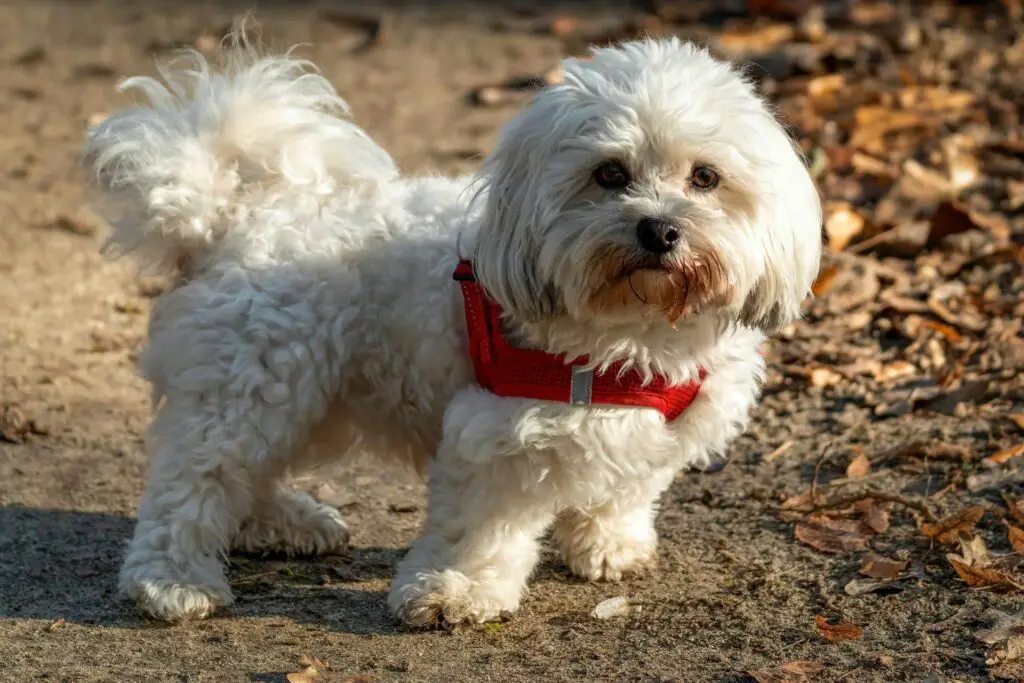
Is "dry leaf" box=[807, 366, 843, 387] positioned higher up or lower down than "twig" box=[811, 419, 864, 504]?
higher up

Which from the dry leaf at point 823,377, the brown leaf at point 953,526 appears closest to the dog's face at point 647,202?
the brown leaf at point 953,526

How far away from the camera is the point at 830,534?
171 inches

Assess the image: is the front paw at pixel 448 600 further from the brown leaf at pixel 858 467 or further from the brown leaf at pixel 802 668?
the brown leaf at pixel 858 467

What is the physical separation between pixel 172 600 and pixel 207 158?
1285 mm

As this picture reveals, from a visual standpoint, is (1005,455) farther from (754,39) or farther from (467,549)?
(754,39)

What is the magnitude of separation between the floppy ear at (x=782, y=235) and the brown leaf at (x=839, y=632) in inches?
32.3

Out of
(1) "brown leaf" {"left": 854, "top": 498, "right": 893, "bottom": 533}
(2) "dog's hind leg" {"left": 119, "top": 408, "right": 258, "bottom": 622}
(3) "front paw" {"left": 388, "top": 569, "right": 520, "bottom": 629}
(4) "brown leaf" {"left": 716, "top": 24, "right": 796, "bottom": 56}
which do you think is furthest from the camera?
(4) "brown leaf" {"left": 716, "top": 24, "right": 796, "bottom": 56}

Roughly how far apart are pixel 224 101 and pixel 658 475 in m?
1.69

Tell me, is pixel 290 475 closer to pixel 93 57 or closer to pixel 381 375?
pixel 381 375

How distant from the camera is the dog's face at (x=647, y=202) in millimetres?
3332

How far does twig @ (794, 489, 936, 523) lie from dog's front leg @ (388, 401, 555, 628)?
42.0 inches

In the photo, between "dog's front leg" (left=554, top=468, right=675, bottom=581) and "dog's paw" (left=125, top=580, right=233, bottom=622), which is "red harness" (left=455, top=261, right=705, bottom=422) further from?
"dog's paw" (left=125, top=580, right=233, bottom=622)

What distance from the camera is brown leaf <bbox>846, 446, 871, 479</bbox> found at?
4.75 metres

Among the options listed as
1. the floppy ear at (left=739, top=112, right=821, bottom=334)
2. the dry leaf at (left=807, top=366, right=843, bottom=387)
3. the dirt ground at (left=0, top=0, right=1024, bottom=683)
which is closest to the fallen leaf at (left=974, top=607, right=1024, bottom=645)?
the dirt ground at (left=0, top=0, right=1024, bottom=683)
